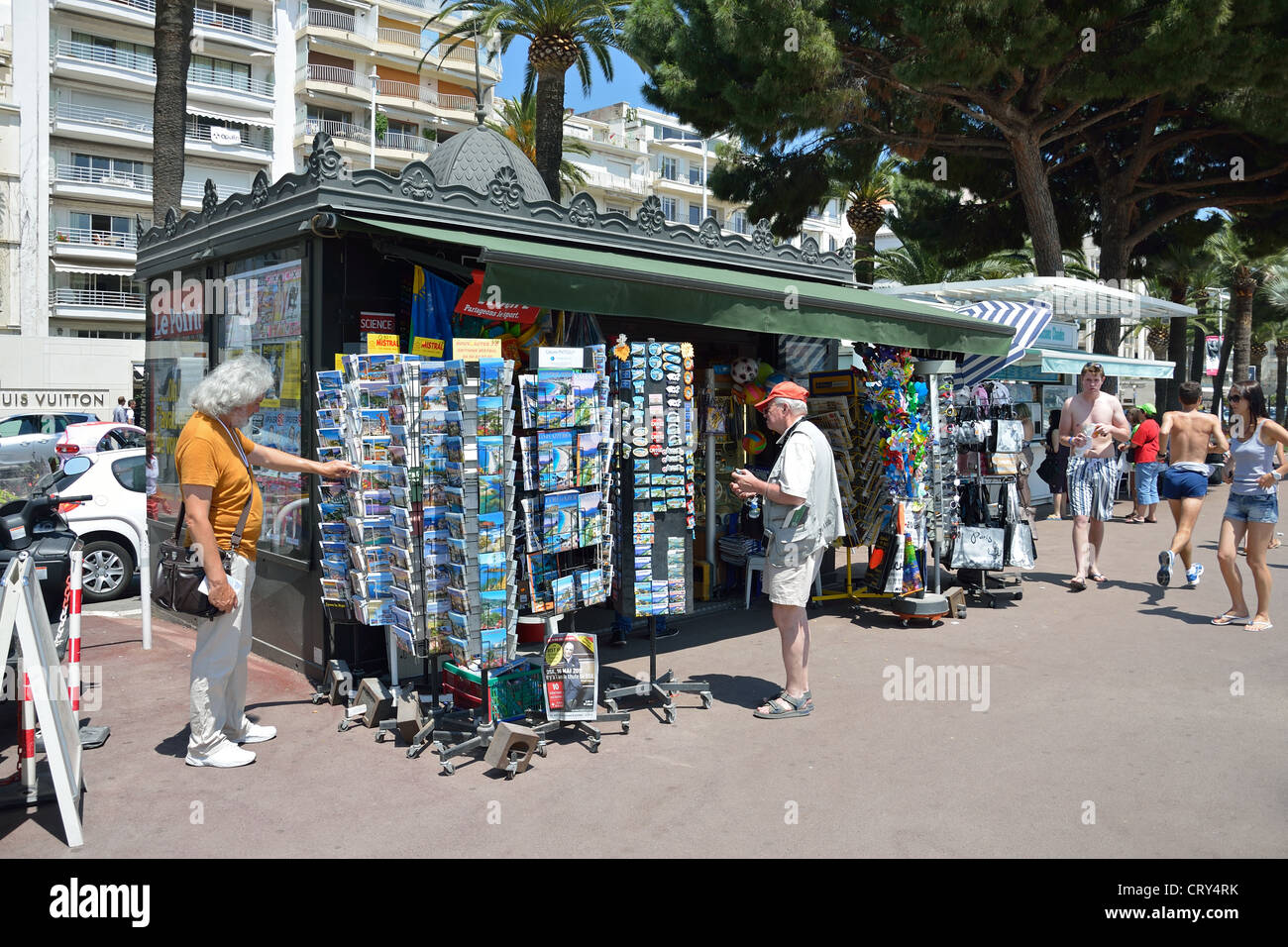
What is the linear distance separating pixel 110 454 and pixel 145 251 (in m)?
2.68

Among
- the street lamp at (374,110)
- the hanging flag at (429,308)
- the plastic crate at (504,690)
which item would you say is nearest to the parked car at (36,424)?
the hanging flag at (429,308)

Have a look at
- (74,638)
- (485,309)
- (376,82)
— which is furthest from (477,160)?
(376,82)

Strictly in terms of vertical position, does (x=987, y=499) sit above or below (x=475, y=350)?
below

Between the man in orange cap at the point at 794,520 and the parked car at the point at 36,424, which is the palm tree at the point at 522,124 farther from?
the man in orange cap at the point at 794,520

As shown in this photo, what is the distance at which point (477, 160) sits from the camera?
773 centimetres

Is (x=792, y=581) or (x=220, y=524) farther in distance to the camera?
(x=792, y=581)

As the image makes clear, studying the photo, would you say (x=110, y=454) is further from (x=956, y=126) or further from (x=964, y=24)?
(x=956, y=126)

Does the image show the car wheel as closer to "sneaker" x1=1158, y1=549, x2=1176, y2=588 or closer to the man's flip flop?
the man's flip flop

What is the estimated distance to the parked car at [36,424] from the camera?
57.7ft

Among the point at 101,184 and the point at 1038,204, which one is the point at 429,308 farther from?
the point at 101,184

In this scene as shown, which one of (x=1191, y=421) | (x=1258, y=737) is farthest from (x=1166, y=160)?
(x=1258, y=737)

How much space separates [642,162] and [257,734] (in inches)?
2282

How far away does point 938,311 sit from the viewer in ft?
28.6

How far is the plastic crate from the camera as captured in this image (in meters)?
5.28
